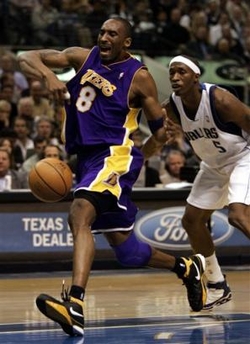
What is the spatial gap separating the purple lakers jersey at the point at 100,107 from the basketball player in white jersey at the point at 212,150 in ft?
2.33

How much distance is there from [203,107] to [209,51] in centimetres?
1064

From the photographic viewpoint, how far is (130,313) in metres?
8.64

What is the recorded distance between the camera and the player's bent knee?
8.18 m

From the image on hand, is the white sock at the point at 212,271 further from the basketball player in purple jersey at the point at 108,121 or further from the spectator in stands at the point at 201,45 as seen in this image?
the spectator in stands at the point at 201,45

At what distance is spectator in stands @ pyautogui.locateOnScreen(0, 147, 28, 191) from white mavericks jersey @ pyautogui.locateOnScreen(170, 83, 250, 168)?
12.6 ft

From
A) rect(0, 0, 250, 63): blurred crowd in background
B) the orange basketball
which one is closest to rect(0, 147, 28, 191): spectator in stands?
the orange basketball

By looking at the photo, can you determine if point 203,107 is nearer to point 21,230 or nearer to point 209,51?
point 21,230

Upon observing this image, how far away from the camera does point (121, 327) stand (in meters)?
7.83

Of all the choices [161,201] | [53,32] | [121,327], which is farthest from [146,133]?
Answer: [121,327]

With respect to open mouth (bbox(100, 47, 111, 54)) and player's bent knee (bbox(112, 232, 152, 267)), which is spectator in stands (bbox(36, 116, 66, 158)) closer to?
player's bent knee (bbox(112, 232, 152, 267))

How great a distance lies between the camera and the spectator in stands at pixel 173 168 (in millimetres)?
13398

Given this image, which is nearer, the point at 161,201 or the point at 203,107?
the point at 203,107

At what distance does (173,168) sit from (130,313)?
197 inches

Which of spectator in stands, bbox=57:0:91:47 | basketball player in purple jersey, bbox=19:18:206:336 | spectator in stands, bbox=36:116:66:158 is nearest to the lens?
basketball player in purple jersey, bbox=19:18:206:336
